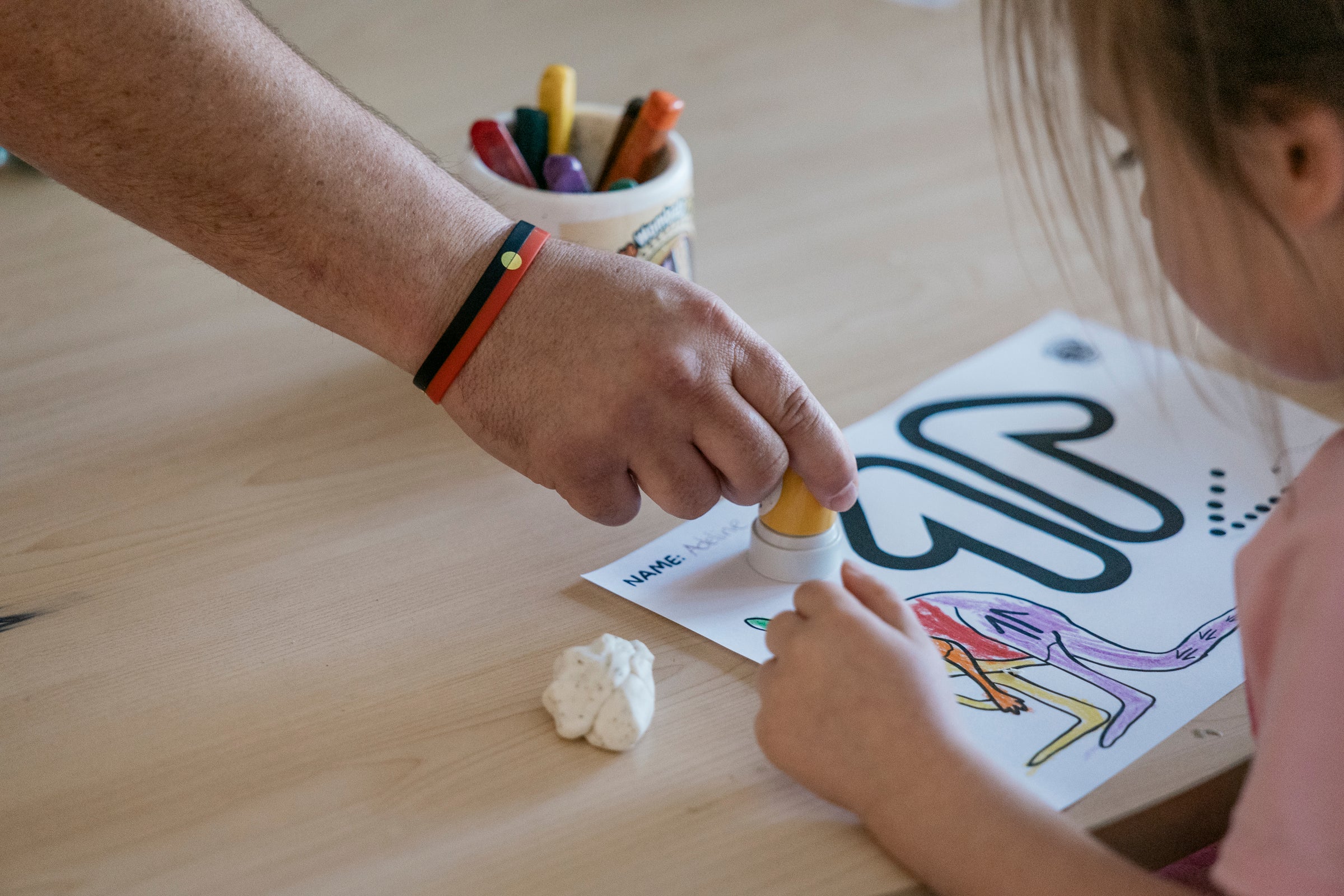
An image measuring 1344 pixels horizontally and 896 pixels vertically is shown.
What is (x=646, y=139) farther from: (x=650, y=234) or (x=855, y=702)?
(x=855, y=702)

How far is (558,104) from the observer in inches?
31.4

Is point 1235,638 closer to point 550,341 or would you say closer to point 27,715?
point 550,341

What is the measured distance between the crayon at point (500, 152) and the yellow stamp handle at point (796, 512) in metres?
0.29

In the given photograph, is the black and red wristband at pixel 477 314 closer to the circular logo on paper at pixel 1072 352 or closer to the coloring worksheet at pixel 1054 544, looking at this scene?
the coloring worksheet at pixel 1054 544

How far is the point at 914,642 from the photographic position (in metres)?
0.52

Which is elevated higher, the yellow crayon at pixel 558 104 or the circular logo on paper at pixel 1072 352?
the yellow crayon at pixel 558 104

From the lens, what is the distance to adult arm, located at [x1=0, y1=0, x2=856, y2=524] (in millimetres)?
584

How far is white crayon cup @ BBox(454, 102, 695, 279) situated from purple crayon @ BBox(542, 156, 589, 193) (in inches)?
0.6

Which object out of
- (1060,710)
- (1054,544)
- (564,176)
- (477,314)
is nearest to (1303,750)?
(1060,710)

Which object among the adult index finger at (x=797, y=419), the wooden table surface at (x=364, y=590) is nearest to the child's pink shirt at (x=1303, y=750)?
the wooden table surface at (x=364, y=590)

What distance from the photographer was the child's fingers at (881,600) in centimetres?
53

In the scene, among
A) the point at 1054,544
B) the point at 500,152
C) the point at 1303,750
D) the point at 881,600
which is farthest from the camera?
the point at 500,152

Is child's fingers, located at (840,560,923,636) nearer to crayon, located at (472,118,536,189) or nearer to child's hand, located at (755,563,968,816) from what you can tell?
child's hand, located at (755,563,968,816)

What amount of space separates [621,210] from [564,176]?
0.05 metres
